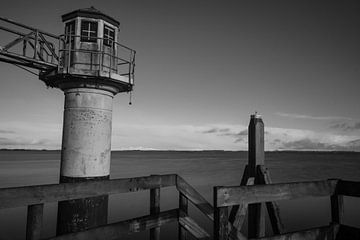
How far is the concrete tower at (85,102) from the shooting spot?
7984mm

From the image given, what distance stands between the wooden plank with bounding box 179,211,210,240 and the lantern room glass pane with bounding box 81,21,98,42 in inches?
265

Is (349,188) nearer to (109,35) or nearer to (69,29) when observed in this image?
(109,35)

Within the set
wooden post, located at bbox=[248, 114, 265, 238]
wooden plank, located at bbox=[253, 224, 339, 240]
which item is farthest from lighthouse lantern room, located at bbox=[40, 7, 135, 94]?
wooden plank, located at bbox=[253, 224, 339, 240]

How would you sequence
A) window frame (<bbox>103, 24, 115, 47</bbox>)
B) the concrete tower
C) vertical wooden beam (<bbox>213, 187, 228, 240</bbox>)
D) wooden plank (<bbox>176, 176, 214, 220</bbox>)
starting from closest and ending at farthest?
vertical wooden beam (<bbox>213, 187, 228, 240</bbox>) → wooden plank (<bbox>176, 176, 214, 220</bbox>) → the concrete tower → window frame (<bbox>103, 24, 115, 47</bbox>)

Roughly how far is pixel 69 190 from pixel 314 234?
3.00 meters

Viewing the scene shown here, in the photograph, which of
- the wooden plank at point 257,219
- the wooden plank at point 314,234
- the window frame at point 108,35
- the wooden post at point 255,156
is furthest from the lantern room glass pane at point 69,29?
the wooden plank at point 314,234

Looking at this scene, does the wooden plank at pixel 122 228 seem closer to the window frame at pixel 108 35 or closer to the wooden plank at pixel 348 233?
the wooden plank at pixel 348 233

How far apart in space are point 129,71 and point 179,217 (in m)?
6.22

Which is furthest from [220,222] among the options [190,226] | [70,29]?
[70,29]

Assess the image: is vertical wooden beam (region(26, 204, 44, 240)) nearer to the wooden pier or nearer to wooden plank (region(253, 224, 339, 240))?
the wooden pier

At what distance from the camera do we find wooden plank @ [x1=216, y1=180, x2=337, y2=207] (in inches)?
105

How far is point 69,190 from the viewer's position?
320cm

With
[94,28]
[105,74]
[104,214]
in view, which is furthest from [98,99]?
[104,214]

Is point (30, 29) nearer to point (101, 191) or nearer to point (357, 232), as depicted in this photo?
point (101, 191)
